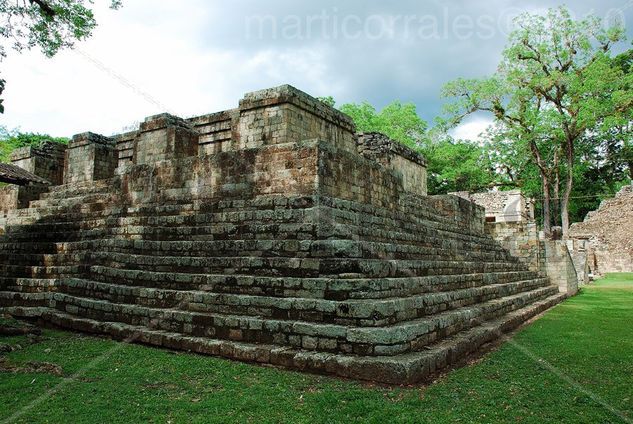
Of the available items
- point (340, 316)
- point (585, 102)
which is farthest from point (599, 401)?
point (585, 102)

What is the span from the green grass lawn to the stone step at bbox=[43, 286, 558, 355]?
429 mm

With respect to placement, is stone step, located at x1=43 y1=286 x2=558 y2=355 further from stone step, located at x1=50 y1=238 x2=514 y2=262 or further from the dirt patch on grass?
the dirt patch on grass

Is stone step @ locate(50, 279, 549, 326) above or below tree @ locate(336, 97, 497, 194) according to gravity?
below

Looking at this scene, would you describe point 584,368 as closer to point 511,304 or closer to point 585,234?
point 511,304

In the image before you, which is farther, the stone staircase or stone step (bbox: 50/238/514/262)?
stone step (bbox: 50/238/514/262)

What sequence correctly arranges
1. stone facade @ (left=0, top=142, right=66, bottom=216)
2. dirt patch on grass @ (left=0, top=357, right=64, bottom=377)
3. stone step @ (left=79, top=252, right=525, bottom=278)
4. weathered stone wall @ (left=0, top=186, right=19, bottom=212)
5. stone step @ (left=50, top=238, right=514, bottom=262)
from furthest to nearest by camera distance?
stone facade @ (left=0, top=142, right=66, bottom=216), weathered stone wall @ (left=0, top=186, right=19, bottom=212), stone step @ (left=50, top=238, right=514, bottom=262), stone step @ (left=79, top=252, right=525, bottom=278), dirt patch on grass @ (left=0, top=357, right=64, bottom=377)

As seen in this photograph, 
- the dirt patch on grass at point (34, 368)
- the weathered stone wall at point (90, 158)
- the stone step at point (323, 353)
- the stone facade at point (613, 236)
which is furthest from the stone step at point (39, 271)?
the stone facade at point (613, 236)

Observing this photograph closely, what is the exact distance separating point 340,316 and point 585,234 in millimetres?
33839

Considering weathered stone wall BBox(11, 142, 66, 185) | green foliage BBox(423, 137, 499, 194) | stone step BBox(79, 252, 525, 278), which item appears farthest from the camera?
green foliage BBox(423, 137, 499, 194)

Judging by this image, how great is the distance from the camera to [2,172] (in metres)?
12.4

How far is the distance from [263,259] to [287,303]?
90cm

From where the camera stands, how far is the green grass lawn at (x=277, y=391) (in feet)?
12.9

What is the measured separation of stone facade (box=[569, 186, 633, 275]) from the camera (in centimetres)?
3105

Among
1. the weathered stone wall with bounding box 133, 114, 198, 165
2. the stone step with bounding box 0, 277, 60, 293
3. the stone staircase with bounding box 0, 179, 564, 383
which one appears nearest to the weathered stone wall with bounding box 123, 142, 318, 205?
the stone staircase with bounding box 0, 179, 564, 383
